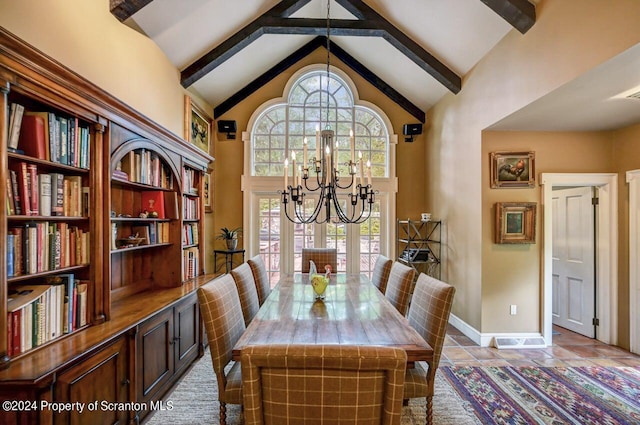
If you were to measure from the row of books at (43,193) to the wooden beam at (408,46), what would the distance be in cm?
351

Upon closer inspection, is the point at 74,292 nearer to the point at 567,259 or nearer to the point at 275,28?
the point at 275,28

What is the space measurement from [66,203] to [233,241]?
8.75ft

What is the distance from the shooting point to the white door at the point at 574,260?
3.85 meters

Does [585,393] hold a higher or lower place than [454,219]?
lower

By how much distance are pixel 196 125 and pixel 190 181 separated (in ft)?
Answer: 3.54

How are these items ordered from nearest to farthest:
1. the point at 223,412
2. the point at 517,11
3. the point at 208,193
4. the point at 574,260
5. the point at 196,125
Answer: the point at 223,412
the point at 517,11
the point at 574,260
the point at 196,125
the point at 208,193

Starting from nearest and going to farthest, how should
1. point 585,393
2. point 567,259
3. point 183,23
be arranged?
point 585,393 < point 183,23 < point 567,259

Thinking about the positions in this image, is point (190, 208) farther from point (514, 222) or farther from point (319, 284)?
point (514, 222)

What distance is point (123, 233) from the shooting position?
2771 millimetres

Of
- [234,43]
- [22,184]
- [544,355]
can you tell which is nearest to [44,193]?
[22,184]

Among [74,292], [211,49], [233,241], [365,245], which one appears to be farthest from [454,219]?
[74,292]

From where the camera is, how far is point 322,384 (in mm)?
1115

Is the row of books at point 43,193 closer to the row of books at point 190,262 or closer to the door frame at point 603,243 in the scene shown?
the row of books at point 190,262

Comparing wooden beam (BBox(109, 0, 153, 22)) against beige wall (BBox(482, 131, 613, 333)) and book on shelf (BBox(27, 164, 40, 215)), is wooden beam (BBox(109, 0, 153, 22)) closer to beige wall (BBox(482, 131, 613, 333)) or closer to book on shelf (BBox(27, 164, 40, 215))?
book on shelf (BBox(27, 164, 40, 215))
